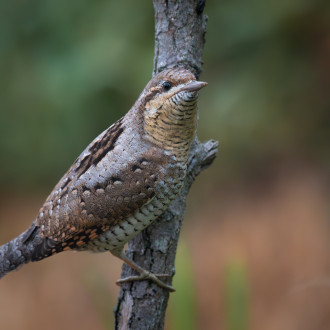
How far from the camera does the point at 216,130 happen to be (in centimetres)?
460

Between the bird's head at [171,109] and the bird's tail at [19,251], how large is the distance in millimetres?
728

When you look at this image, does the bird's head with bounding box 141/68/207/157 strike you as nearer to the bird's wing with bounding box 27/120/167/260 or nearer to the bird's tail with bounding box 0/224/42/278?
the bird's wing with bounding box 27/120/167/260

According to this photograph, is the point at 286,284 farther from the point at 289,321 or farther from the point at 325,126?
the point at 325,126

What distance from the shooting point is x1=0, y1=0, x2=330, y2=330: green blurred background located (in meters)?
4.54

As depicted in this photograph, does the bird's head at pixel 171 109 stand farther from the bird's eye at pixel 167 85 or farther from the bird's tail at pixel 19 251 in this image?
the bird's tail at pixel 19 251

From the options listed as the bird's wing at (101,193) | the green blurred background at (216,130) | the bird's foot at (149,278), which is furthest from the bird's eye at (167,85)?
the green blurred background at (216,130)

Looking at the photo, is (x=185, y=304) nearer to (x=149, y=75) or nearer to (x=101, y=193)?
(x=101, y=193)

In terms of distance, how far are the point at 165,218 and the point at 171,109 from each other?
0.57 m

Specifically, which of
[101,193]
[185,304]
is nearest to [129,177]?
[101,193]

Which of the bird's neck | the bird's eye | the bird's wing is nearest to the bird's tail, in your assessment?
the bird's wing

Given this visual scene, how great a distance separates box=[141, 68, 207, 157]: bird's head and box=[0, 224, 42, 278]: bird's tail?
73 cm

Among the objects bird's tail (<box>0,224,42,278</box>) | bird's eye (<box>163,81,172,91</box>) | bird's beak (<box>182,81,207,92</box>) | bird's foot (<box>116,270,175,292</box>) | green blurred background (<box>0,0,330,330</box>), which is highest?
green blurred background (<box>0,0,330,330</box>)

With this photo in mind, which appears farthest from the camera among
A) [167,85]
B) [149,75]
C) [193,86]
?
[149,75]

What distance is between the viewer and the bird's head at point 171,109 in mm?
2361
